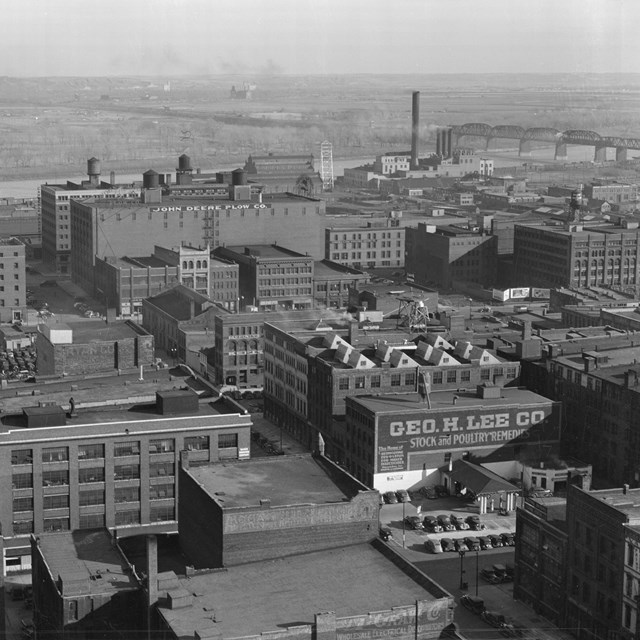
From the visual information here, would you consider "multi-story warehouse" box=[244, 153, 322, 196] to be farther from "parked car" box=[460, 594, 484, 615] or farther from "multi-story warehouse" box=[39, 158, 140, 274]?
"parked car" box=[460, 594, 484, 615]

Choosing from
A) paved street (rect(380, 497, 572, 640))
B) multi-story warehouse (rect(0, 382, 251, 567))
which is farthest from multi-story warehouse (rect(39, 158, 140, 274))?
multi-story warehouse (rect(0, 382, 251, 567))

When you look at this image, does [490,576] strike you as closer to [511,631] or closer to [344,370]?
[511,631]

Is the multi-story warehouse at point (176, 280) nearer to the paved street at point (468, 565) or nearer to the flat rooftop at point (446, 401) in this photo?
the flat rooftop at point (446, 401)

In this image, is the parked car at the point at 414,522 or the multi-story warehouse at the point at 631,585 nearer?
the multi-story warehouse at the point at 631,585

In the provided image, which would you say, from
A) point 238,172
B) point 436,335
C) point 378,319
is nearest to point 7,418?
point 436,335

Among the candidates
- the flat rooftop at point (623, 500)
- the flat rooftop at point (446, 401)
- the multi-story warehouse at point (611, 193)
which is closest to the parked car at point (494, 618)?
the flat rooftop at point (623, 500)

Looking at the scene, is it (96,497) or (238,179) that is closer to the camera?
(96,497)

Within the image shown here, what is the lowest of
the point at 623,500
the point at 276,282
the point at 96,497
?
Result: the point at 96,497

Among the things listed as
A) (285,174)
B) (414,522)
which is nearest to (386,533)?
(414,522)
